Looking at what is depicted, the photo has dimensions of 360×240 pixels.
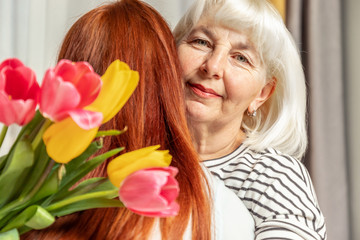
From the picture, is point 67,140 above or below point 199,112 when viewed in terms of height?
above

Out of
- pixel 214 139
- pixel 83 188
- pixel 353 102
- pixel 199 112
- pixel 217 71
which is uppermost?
pixel 83 188

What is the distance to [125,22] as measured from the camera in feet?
3.12

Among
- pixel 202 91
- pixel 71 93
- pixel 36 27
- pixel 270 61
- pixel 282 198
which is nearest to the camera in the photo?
pixel 71 93

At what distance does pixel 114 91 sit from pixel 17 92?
0.28ft

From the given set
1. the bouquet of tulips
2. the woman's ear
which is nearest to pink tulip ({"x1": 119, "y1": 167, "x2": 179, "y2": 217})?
the bouquet of tulips

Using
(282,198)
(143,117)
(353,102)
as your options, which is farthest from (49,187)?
(353,102)

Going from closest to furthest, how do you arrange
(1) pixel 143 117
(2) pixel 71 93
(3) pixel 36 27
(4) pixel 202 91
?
(2) pixel 71 93, (1) pixel 143 117, (4) pixel 202 91, (3) pixel 36 27

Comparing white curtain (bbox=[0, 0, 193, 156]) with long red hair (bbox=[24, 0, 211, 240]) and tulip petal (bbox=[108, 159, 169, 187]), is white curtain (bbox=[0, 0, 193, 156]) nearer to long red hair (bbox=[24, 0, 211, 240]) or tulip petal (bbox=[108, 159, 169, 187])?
long red hair (bbox=[24, 0, 211, 240])

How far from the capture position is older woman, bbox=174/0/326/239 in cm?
128

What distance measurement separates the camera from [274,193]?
127 centimetres

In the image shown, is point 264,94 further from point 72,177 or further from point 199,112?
point 72,177

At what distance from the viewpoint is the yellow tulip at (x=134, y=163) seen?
482 mm

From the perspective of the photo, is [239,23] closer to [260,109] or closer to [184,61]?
[184,61]

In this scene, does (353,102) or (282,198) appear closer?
(282,198)
